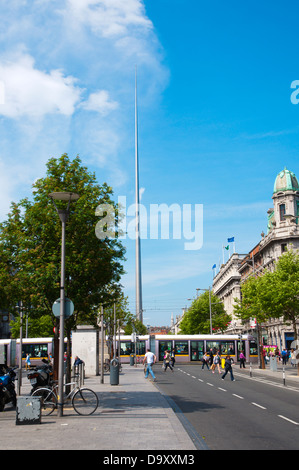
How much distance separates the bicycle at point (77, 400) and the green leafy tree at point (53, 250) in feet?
11.9

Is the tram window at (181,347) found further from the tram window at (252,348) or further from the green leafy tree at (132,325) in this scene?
the green leafy tree at (132,325)

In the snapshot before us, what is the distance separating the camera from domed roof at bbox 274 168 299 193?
7106 cm

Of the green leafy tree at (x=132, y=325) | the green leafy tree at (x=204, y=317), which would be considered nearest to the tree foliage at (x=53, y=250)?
the green leafy tree at (x=132, y=325)

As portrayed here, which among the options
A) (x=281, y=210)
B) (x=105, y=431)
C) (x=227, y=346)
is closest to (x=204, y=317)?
(x=281, y=210)

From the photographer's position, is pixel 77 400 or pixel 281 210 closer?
pixel 77 400

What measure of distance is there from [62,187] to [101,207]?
1.69 meters

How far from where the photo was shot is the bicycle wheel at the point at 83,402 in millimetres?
13977

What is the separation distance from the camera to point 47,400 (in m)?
14.6

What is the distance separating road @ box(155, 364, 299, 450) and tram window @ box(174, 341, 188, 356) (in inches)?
1139

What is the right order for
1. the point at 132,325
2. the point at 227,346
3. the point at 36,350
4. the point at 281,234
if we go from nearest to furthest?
the point at 36,350 < the point at 227,346 < the point at 281,234 < the point at 132,325

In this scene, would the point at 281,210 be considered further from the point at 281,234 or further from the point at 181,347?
the point at 181,347

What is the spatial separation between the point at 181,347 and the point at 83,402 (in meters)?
40.9

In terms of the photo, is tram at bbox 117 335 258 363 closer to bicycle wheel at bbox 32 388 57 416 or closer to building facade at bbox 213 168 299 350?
building facade at bbox 213 168 299 350
